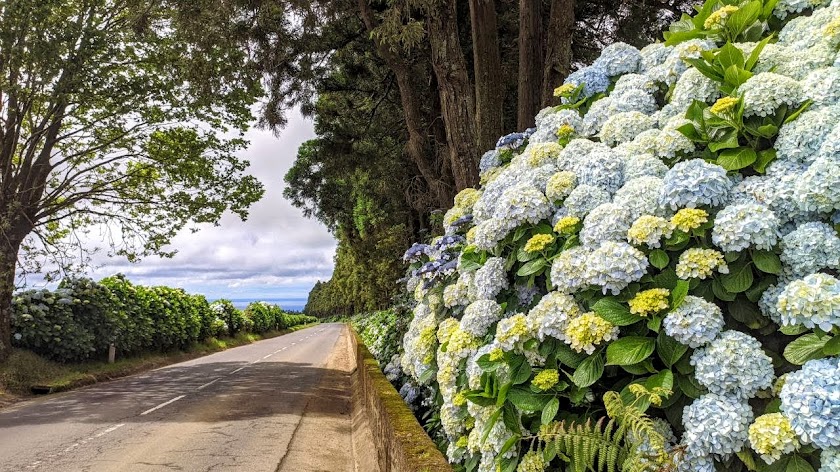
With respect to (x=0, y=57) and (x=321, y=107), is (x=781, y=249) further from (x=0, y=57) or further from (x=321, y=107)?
(x=0, y=57)

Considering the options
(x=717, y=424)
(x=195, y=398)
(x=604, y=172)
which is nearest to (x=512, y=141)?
(x=604, y=172)

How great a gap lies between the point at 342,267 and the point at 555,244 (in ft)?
194

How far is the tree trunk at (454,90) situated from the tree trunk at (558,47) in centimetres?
107

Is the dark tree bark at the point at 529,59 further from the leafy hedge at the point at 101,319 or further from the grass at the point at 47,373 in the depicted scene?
the leafy hedge at the point at 101,319

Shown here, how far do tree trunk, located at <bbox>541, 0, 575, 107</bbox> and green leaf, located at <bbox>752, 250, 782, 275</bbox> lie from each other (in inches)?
190

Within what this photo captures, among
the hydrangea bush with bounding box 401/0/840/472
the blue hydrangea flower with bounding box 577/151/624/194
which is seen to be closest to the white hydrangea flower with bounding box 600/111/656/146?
the hydrangea bush with bounding box 401/0/840/472

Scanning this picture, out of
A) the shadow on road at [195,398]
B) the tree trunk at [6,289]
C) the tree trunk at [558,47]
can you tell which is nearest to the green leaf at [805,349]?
the tree trunk at [558,47]

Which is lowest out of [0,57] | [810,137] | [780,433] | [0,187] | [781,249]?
[780,433]

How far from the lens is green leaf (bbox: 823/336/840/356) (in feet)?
7.15

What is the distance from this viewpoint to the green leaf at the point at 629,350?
2562 mm

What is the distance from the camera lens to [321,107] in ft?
50.9

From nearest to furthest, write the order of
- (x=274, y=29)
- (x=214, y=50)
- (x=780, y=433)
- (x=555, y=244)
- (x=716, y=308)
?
(x=780, y=433) < (x=716, y=308) < (x=555, y=244) < (x=214, y=50) < (x=274, y=29)

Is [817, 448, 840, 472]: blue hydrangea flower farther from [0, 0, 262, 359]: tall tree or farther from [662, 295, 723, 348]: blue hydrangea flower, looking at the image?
[0, 0, 262, 359]: tall tree

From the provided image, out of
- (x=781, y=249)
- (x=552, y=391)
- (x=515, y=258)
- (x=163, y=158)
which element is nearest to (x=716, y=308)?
(x=781, y=249)
